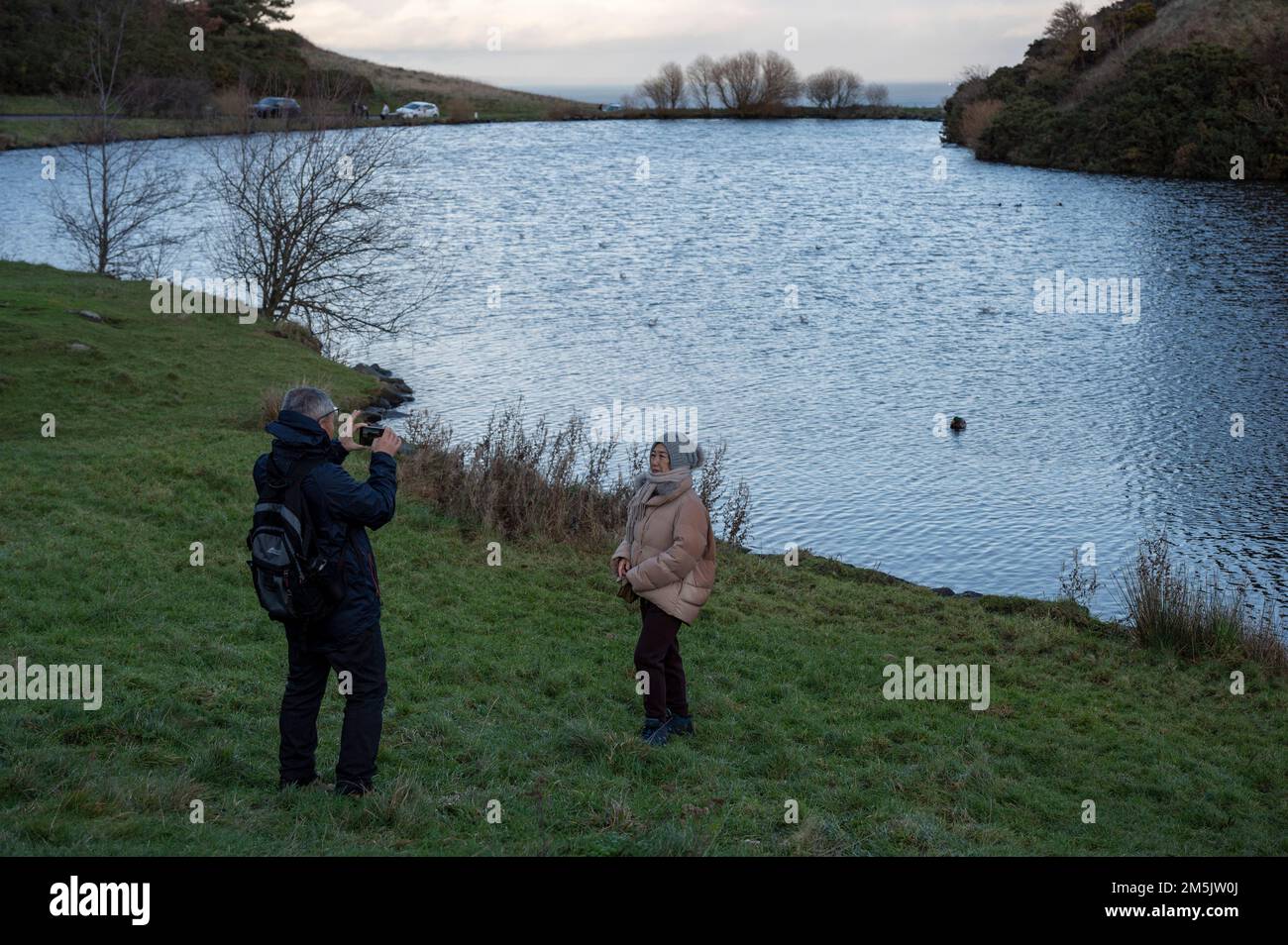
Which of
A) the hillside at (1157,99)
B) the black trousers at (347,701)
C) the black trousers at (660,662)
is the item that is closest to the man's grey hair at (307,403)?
the black trousers at (347,701)

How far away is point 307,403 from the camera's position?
672cm

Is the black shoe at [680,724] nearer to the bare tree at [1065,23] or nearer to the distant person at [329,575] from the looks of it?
the distant person at [329,575]

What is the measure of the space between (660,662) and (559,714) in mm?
1275

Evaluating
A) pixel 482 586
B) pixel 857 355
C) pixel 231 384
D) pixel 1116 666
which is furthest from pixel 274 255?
pixel 1116 666

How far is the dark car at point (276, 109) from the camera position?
3067 centimetres

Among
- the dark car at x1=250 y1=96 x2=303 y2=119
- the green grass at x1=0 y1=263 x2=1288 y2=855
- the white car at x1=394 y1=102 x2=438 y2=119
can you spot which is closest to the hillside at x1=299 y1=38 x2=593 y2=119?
the white car at x1=394 y1=102 x2=438 y2=119

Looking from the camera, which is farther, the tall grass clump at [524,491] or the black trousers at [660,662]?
the tall grass clump at [524,491]

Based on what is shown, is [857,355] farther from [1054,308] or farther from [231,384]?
[231,384]

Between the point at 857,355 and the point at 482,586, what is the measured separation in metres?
20.6

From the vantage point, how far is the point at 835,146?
87438 millimetres

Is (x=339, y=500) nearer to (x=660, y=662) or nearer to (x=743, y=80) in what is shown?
(x=660, y=662)

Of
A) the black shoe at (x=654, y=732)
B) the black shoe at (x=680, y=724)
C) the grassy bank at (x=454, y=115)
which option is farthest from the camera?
the grassy bank at (x=454, y=115)

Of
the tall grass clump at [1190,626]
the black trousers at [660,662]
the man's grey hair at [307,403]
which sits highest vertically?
the man's grey hair at [307,403]
